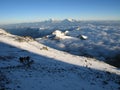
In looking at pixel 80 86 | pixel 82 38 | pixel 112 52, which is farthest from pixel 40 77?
pixel 82 38

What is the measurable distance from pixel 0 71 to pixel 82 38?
137m

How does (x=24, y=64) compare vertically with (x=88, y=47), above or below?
above

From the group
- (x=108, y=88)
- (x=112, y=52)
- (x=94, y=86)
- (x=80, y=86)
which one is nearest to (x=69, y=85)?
(x=80, y=86)

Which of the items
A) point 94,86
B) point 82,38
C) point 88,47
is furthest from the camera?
point 82,38

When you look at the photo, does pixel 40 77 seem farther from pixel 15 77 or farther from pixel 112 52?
pixel 112 52

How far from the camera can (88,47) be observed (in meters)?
135

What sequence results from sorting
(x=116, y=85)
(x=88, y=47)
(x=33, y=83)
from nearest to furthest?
1. (x=33, y=83)
2. (x=116, y=85)
3. (x=88, y=47)

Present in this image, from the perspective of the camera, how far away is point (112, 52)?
12506 cm

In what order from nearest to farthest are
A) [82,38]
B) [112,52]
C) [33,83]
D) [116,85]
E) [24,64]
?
[33,83], [116,85], [24,64], [112,52], [82,38]

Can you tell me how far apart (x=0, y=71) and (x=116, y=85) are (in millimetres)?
14577

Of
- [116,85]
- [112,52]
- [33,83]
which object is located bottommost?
[112,52]

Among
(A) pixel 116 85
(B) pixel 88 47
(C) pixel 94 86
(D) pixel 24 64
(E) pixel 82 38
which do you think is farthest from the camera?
(E) pixel 82 38

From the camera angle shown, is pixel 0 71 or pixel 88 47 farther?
pixel 88 47

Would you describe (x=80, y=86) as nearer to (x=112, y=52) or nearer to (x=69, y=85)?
(x=69, y=85)
